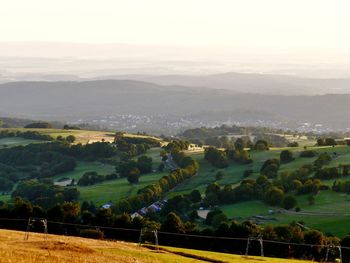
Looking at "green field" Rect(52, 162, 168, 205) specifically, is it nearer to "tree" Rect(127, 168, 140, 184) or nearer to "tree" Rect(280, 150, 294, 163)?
"tree" Rect(127, 168, 140, 184)

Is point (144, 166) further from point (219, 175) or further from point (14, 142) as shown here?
point (14, 142)

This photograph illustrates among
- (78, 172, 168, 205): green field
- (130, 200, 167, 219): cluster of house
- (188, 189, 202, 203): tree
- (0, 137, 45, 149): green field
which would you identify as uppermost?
(188, 189, 202, 203): tree

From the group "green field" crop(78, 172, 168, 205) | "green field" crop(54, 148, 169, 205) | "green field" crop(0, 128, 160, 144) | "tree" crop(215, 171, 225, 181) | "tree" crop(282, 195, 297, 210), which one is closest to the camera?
"tree" crop(282, 195, 297, 210)

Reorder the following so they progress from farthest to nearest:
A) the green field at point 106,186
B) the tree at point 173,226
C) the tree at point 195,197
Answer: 1. the green field at point 106,186
2. the tree at point 195,197
3. the tree at point 173,226

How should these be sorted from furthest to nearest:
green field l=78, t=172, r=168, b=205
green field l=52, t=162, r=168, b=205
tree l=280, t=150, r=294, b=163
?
1. tree l=280, t=150, r=294, b=163
2. green field l=52, t=162, r=168, b=205
3. green field l=78, t=172, r=168, b=205

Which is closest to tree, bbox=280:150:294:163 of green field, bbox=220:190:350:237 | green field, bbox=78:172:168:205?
green field, bbox=78:172:168:205

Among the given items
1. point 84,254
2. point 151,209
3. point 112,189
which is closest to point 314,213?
point 151,209

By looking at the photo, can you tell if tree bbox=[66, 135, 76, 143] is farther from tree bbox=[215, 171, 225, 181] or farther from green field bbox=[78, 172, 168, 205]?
tree bbox=[215, 171, 225, 181]

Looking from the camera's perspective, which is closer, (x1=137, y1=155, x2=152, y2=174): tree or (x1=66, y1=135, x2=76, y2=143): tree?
(x1=137, y1=155, x2=152, y2=174): tree

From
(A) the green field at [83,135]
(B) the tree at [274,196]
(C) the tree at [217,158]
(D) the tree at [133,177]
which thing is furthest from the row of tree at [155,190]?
(A) the green field at [83,135]

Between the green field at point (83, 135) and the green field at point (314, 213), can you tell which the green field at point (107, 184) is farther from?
the green field at point (83, 135)

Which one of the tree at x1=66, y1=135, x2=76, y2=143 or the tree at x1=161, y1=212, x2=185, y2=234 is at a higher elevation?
the tree at x1=161, y1=212, x2=185, y2=234

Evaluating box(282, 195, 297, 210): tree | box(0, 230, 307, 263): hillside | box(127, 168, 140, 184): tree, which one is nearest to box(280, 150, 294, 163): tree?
box(127, 168, 140, 184): tree

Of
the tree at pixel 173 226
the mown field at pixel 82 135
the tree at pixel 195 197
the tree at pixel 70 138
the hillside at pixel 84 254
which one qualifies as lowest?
the mown field at pixel 82 135
